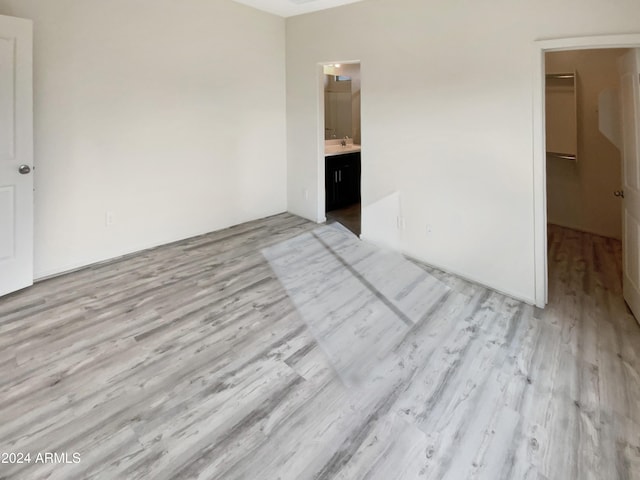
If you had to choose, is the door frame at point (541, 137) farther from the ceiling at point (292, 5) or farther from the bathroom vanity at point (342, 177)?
the bathroom vanity at point (342, 177)

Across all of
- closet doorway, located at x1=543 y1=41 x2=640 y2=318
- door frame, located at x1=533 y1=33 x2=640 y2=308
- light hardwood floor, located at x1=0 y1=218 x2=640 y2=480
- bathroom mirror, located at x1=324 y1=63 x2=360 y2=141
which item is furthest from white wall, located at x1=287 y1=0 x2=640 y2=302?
bathroom mirror, located at x1=324 y1=63 x2=360 y2=141

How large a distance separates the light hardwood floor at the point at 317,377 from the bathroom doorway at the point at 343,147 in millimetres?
2336

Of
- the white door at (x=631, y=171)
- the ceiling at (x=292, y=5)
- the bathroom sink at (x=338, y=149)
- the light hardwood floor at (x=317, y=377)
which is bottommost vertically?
the light hardwood floor at (x=317, y=377)

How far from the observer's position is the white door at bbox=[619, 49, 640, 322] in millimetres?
2461

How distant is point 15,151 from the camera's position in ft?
9.78

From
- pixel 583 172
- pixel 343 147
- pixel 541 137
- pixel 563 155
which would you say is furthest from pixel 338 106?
pixel 541 137

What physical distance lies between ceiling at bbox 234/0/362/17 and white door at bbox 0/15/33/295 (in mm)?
2617

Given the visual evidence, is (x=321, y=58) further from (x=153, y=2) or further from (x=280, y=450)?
(x=280, y=450)

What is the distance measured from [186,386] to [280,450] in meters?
0.71

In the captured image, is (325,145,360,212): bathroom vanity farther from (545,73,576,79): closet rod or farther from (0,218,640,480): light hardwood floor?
(545,73,576,79): closet rod

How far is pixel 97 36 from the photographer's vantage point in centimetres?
352

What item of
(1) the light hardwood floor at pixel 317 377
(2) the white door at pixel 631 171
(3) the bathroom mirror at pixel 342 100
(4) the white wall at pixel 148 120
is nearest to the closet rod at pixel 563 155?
(1) the light hardwood floor at pixel 317 377

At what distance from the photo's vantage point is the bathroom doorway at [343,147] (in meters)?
5.81

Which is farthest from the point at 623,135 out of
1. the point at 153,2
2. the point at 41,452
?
the point at 153,2
